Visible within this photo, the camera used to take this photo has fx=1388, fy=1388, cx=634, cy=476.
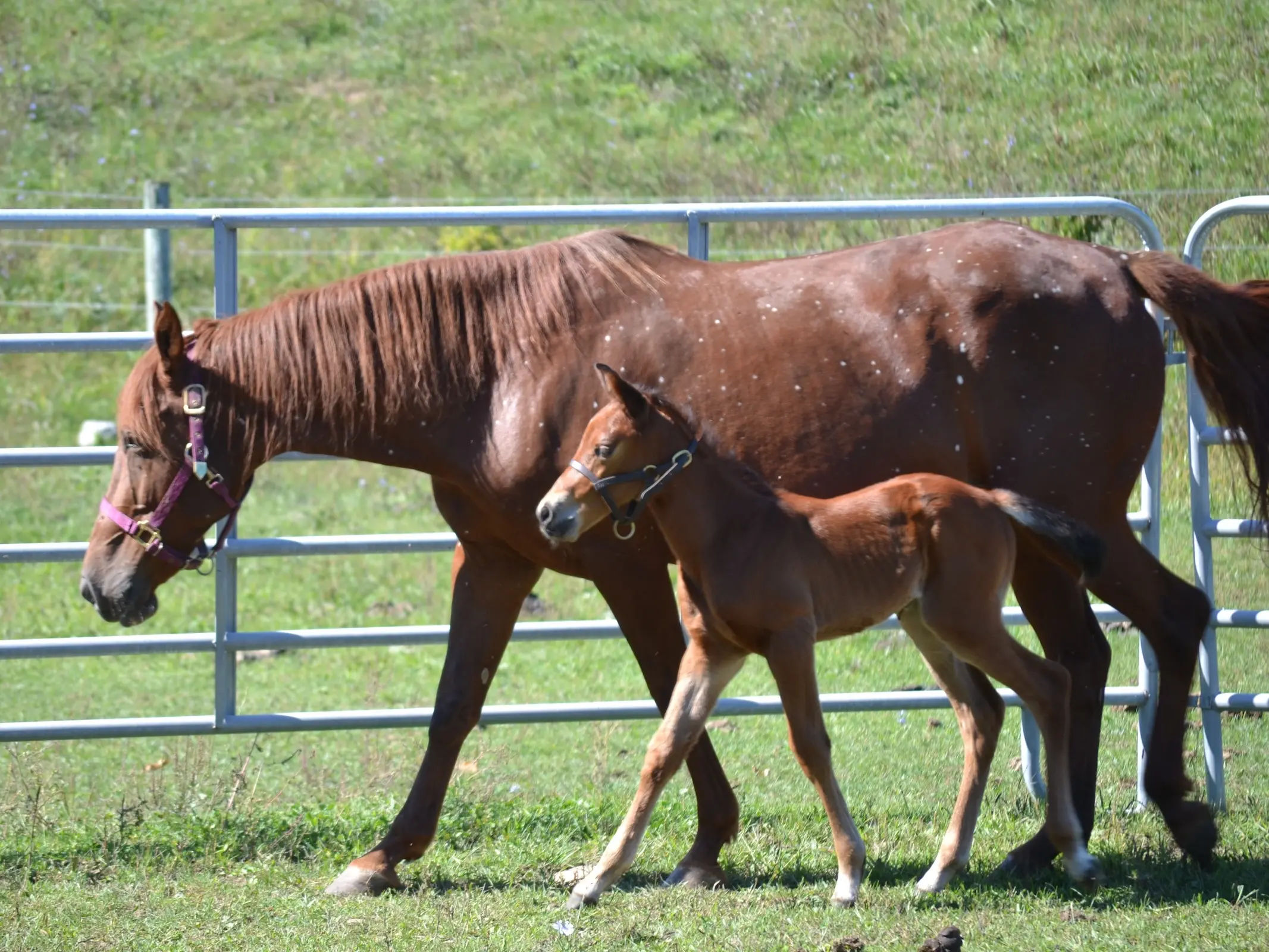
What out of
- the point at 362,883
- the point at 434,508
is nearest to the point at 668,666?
the point at 362,883

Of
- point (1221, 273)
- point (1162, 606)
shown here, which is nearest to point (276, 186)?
point (1221, 273)

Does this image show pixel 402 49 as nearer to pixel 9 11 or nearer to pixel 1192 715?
pixel 9 11

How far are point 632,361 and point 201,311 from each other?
34.1ft

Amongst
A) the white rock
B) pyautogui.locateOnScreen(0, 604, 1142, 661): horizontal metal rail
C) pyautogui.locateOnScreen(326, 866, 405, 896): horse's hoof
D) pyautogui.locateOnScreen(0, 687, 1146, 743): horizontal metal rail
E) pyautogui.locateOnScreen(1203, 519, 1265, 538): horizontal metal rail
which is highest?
pyautogui.locateOnScreen(1203, 519, 1265, 538): horizontal metal rail

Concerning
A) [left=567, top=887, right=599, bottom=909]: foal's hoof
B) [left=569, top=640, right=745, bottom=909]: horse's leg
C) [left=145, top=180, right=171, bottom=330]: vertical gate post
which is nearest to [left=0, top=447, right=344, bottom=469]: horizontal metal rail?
[left=569, top=640, right=745, bottom=909]: horse's leg

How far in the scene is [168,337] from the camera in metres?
4.14

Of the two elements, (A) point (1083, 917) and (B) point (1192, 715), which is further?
(B) point (1192, 715)

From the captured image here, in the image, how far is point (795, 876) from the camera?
4.36 meters

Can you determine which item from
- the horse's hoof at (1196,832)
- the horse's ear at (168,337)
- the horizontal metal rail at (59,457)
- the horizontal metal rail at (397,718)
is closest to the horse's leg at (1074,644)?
the horse's hoof at (1196,832)

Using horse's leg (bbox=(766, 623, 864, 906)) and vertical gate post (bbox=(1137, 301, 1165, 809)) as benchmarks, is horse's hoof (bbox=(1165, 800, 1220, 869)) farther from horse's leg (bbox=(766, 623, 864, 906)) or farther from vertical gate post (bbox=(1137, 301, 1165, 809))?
horse's leg (bbox=(766, 623, 864, 906))

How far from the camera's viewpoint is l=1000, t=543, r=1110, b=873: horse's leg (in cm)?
443

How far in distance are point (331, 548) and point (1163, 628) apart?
2.82 m

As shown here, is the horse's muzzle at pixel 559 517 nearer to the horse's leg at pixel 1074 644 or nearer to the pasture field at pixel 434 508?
the pasture field at pixel 434 508

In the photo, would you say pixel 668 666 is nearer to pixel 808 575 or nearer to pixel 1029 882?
pixel 808 575
